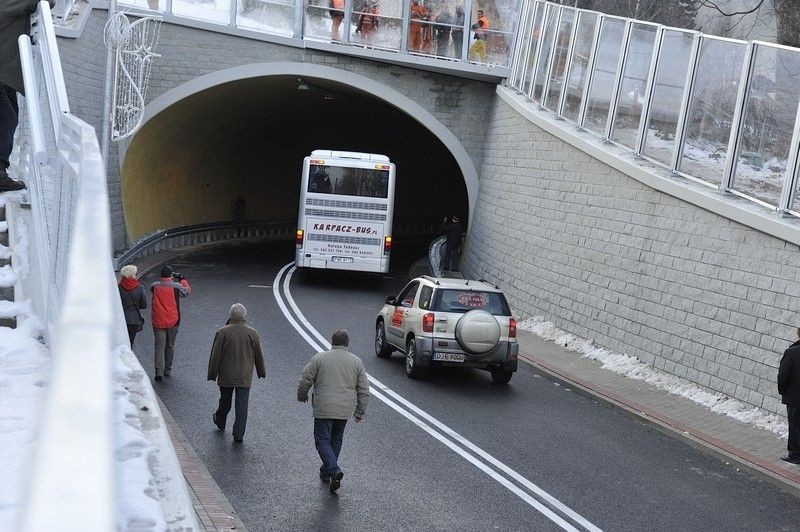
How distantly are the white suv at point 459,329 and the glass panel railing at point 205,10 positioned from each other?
1629cm

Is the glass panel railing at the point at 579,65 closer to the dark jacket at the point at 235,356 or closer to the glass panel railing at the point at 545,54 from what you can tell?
the glass panel railing at the point at 545,54

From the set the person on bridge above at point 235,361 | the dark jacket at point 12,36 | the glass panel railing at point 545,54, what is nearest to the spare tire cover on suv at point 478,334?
the person on bridge above at point 235,361

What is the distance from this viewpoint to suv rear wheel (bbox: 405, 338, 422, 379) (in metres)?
16.5

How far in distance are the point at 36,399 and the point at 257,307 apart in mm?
18929

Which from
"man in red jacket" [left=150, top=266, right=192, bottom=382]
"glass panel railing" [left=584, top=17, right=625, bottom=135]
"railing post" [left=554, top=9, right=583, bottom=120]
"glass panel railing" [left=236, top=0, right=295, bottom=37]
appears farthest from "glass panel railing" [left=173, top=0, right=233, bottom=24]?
"man in red jacket" [left=150, top=266, right=192, bottom=382]

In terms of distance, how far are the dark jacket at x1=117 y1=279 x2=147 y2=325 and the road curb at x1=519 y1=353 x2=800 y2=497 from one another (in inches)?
269

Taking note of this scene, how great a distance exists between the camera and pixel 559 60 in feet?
82.3

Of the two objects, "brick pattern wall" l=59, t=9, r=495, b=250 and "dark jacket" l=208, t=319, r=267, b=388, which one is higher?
"brick pattern wall" l=59, t=9, r=495, b=250

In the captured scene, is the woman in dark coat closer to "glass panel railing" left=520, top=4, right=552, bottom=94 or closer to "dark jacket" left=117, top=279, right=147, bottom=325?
"dark jacket" left=117, top=279, right=147, bottom=325

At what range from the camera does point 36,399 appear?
4840 millimetres

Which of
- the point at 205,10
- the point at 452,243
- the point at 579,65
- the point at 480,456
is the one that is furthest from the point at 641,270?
the point at 205,10

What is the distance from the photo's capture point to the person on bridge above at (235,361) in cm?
1186

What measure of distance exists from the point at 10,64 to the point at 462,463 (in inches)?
241

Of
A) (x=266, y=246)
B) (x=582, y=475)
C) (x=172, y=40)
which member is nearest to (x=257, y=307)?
(x=172, y=40)
